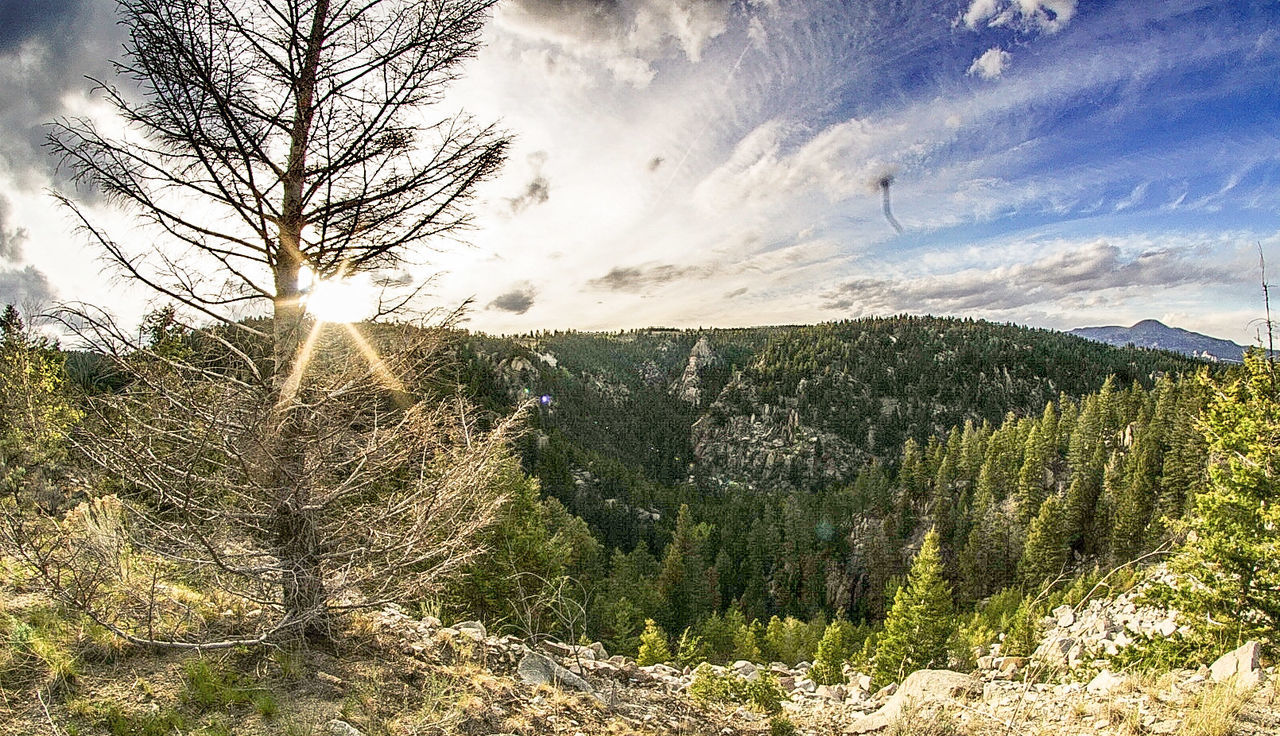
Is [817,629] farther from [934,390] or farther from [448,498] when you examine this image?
[934,390]

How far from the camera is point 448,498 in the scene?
5.30 m

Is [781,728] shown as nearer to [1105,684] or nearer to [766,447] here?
[1105,684]

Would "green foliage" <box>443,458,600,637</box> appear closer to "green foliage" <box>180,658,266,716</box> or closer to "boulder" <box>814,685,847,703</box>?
"boulder" <box>814,685,847,703</box>

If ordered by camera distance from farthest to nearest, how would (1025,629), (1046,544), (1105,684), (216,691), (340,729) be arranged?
(1046,544)
(1105,684)
(1025,629)
(216,691)
(340,729)

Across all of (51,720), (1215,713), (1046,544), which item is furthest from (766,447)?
(51,720)

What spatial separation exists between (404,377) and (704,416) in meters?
195

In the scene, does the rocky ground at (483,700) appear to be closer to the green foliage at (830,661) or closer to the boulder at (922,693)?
the boulder at (922,693)

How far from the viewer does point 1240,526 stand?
9.56 metres

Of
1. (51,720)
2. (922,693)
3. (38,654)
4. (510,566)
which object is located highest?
(38,654)

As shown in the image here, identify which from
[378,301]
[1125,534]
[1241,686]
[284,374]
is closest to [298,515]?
[284,374]

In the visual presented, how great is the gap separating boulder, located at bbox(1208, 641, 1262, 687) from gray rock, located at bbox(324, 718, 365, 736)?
26.6ft

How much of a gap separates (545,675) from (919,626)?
19650 mm

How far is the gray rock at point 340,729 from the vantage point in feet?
13.6

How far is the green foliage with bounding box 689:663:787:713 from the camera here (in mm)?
6992
